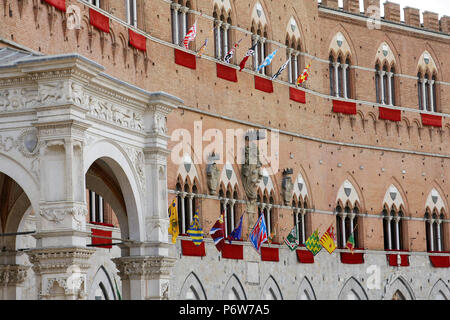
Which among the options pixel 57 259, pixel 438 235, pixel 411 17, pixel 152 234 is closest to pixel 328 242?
pixel 438 235

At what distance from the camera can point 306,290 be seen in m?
31.3

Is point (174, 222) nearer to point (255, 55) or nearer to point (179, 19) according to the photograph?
point (179, 19)

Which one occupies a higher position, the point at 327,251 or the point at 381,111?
the point at 381,111

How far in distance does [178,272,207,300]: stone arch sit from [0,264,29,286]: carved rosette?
11274 millimetres

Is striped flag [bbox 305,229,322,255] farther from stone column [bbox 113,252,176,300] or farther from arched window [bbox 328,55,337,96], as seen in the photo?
stone column [bbox 113,252,176,300]

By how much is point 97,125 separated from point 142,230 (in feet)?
6.17

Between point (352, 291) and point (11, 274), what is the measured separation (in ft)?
65.9

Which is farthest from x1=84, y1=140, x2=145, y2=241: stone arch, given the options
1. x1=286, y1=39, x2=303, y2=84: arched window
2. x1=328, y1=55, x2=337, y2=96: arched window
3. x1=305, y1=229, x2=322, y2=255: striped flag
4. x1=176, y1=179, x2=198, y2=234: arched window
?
x1=328, y1=55, x2=337, y2=96: arched window

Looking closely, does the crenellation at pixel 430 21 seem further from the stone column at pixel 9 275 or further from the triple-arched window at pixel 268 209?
the stone column at pixel 9 275

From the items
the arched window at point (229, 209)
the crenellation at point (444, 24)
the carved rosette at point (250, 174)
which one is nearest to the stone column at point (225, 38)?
the carved rosette at point (250, 174)

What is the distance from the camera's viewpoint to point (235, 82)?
2914cm
